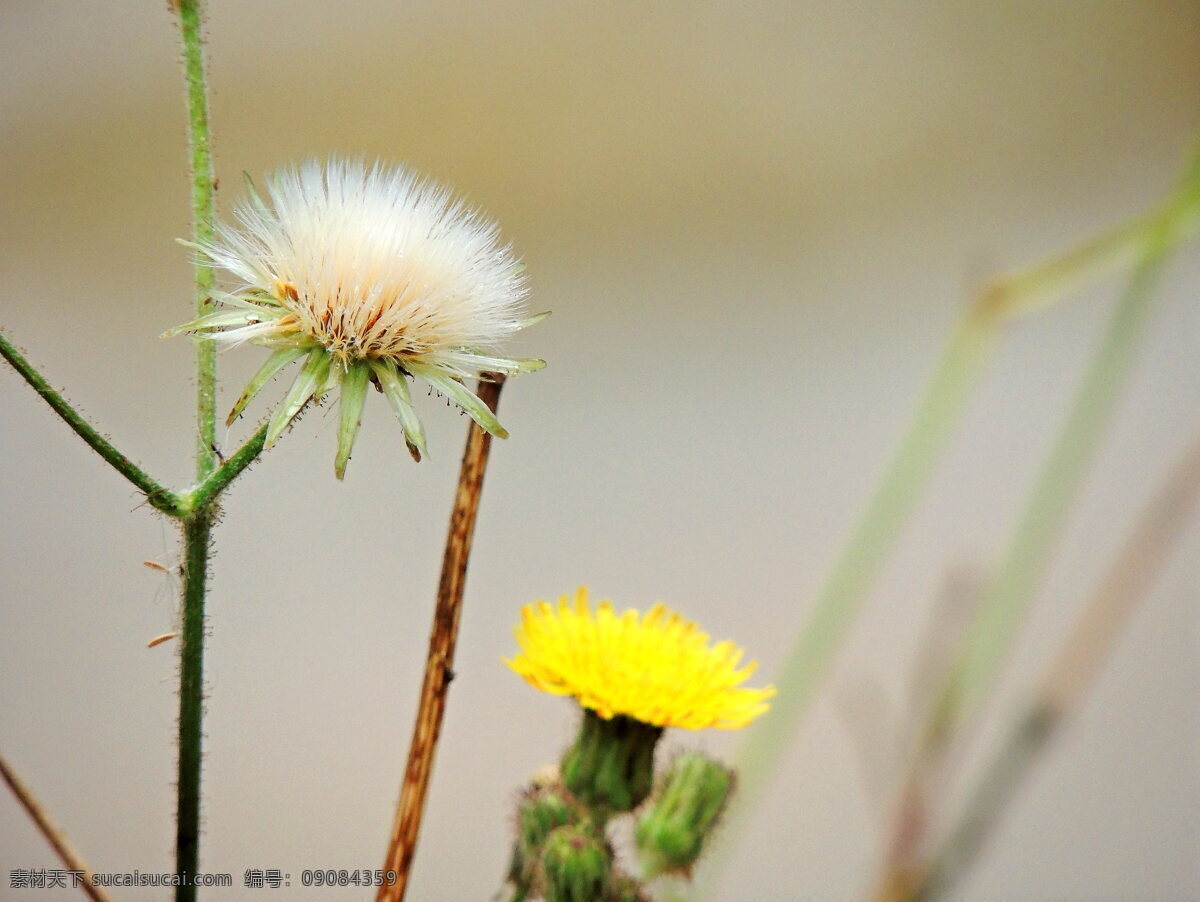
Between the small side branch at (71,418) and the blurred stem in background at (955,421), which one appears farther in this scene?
the blurred stem in background at (955,421)

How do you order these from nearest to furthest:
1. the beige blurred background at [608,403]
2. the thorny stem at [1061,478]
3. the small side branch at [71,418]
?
the small side branch at [71,418] → the beige blurred background at [608,403] → the thorny stem at [1061,478]

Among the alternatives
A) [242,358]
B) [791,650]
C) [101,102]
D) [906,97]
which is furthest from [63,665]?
[906,97]

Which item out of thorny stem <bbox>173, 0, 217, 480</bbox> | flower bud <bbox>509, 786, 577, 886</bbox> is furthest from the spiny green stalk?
flower bud <bbox>509, 786, 577, 886</bbox>

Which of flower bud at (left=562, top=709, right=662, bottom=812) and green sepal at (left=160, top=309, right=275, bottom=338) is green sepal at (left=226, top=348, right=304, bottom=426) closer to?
green sepal at (left=160, top=309, right=275, bottom=338)

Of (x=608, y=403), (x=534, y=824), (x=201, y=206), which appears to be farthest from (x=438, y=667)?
(x=608, y=403)

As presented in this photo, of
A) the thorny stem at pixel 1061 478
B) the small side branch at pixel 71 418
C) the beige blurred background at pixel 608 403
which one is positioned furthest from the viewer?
the thorny stem at pixel 1061 478

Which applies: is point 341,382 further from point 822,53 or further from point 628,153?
point 822,53

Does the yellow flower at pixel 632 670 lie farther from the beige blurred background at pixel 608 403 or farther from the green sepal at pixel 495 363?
the beige blurred background at pixel 608 403

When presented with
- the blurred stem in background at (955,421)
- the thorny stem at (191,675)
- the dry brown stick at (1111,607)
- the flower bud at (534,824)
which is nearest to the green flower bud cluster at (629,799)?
the flower bud at (534,824)
